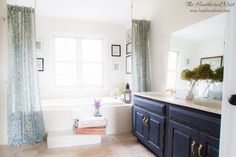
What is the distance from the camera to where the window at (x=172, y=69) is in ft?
8.62

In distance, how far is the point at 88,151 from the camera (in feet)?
8.06

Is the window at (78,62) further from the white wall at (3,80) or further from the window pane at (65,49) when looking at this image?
the white wall at (3,80)

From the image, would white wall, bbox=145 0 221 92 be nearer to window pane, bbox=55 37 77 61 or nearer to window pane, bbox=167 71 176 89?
window pane, bbox=167 71 176 89

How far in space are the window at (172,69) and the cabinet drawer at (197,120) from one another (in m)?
0.86

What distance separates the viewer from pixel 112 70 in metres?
4.35

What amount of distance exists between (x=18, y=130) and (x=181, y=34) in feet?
8.90

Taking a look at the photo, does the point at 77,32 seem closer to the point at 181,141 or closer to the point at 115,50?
the point at 115,50

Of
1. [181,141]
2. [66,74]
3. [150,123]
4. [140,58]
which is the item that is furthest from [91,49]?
[181,141]

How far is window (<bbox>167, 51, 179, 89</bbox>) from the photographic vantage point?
2.63 metres

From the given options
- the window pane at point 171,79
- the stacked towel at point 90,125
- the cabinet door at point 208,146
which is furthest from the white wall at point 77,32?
the cabinet door at point 208,146

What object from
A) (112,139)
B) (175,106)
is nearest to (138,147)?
(112,139)

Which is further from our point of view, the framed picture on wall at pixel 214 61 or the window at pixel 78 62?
the window at pixel 78 62

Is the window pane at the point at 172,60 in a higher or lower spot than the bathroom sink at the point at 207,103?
→ higher

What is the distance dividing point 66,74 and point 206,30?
9.87 ft
